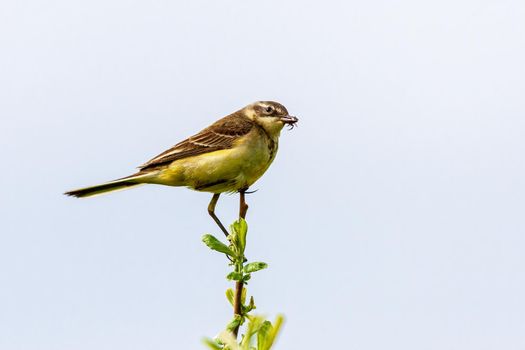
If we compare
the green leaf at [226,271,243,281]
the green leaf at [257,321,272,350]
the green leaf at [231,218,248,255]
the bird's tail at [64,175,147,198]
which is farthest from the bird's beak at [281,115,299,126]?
the green leaf at [257,321,272,350]

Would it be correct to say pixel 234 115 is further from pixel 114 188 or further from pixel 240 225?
pixel 240 225

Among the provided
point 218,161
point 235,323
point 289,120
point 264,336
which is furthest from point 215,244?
point 289,120

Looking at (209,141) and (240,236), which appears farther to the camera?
(209,141)

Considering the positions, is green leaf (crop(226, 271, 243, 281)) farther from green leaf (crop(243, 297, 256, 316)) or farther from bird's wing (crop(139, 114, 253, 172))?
bird's wing (crop(139, 114, 253, 172))

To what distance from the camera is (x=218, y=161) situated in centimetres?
1012

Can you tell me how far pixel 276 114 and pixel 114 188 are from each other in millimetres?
2525

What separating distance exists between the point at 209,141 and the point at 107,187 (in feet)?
5.69

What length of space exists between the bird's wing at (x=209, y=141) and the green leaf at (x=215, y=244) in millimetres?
6320

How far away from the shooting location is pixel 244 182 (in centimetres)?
985

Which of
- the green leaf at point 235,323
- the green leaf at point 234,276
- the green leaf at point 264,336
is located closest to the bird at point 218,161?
the green leaf at point 234,276

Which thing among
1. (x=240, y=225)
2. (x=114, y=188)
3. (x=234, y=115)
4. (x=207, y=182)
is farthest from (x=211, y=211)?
(x=240, y=225)

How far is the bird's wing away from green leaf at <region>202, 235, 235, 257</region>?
6.32 meters

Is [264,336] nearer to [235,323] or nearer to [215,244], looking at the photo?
[235,323]

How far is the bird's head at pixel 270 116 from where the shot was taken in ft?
36.2
